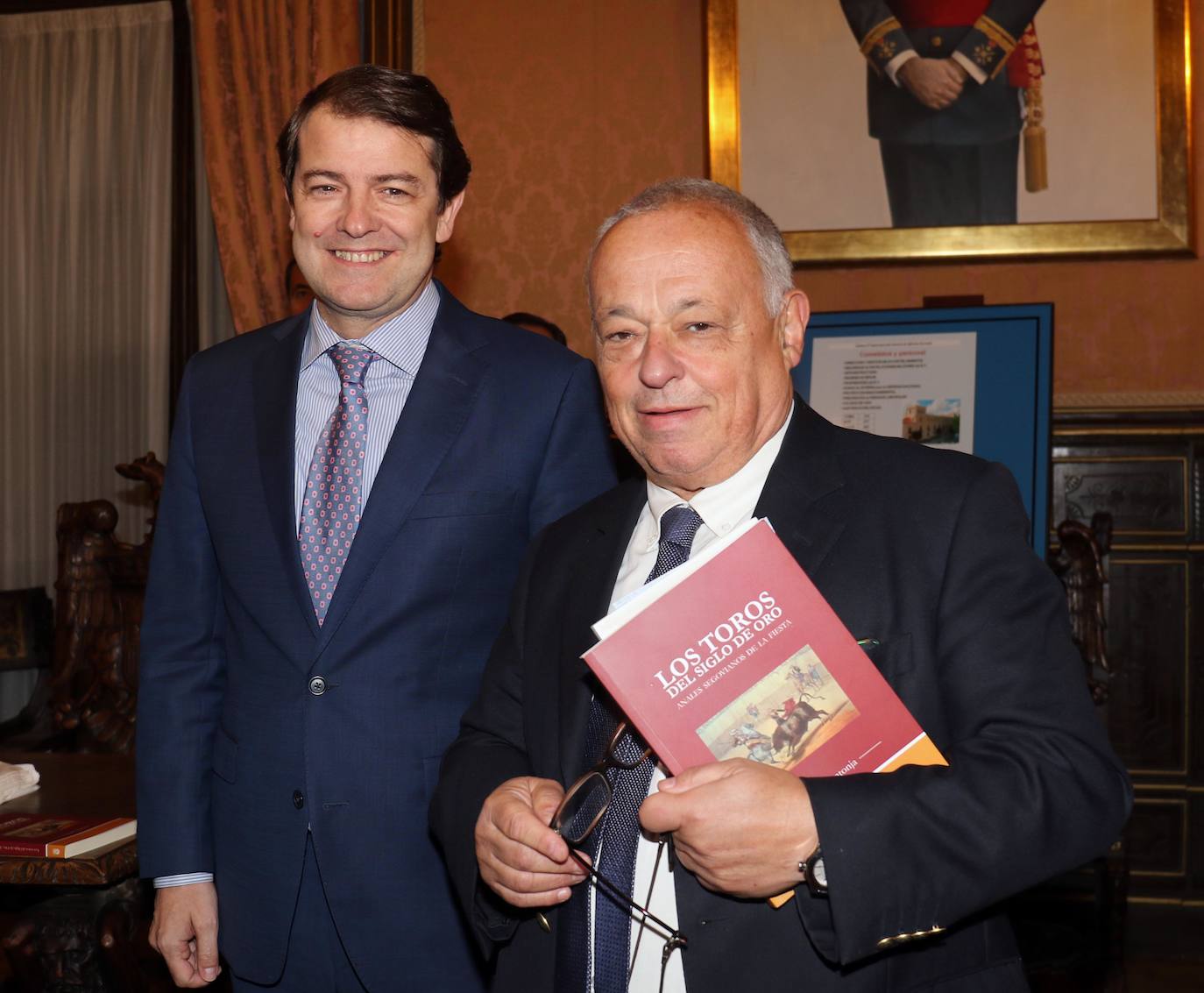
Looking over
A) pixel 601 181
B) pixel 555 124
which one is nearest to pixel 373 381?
pixel 601 181

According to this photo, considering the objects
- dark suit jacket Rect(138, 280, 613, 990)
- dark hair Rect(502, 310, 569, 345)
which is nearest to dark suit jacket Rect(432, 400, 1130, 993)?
dark suit jacket Rect(138, 280, 613, 990)

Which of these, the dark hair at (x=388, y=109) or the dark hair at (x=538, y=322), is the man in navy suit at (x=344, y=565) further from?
the dark hair at (x=538, y=322)

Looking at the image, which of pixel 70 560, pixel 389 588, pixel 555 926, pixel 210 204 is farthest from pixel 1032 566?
pixel 210 204

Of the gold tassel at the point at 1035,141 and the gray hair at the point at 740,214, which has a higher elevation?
the gold tassel at the point at 1035,141

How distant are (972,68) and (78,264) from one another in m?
4.05

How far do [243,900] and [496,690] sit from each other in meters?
0.57

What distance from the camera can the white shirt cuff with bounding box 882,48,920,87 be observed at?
482 centimetres

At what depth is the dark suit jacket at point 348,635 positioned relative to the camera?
185cm

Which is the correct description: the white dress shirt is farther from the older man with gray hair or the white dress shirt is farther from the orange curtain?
the orange curtain

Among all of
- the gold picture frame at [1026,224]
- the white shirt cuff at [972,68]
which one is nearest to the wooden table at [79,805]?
the gold picture frame at [1026,224]

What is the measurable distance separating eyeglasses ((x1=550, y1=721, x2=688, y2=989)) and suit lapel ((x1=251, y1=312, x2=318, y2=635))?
0.60 m

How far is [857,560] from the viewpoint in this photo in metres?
1.48

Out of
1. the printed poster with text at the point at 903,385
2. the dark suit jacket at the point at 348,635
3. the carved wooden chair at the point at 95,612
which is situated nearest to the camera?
the dark suit jacket at the point at 348,635

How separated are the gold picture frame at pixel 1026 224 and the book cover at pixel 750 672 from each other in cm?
380
